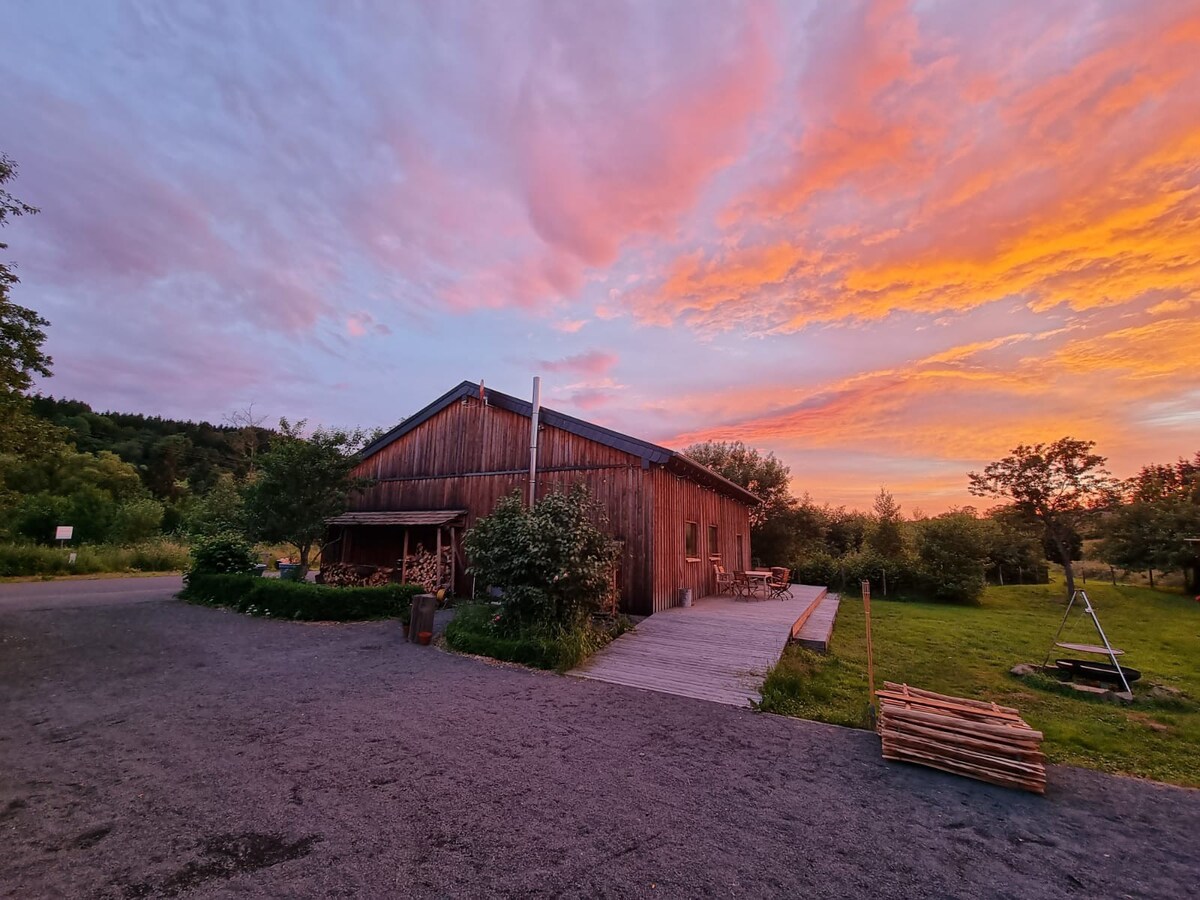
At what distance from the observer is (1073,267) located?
816 centimetres

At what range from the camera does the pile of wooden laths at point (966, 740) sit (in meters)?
4.19

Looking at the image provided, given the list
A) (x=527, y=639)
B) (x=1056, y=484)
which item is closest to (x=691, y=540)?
(x=527, y=639)

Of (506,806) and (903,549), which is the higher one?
(903,549)

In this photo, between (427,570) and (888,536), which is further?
(888,536)

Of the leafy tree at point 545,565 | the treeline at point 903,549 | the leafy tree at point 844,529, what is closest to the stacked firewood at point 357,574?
the leafy tree at point 545,565

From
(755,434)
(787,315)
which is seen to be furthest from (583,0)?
(755,434)

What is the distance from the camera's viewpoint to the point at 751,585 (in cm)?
1445

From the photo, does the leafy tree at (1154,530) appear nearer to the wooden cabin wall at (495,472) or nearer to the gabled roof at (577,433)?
the gabled roof at (577,433)

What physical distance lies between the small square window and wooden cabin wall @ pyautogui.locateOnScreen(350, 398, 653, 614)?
249cm

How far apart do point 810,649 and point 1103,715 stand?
3895mm

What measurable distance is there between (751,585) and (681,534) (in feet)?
12.1

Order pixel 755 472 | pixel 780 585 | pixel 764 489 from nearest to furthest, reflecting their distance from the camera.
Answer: pixel 780 585, pixel 764 489, pixel 755 472

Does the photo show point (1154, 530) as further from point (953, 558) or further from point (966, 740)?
point (966, 740)

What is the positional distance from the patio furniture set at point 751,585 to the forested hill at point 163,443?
32169mm
